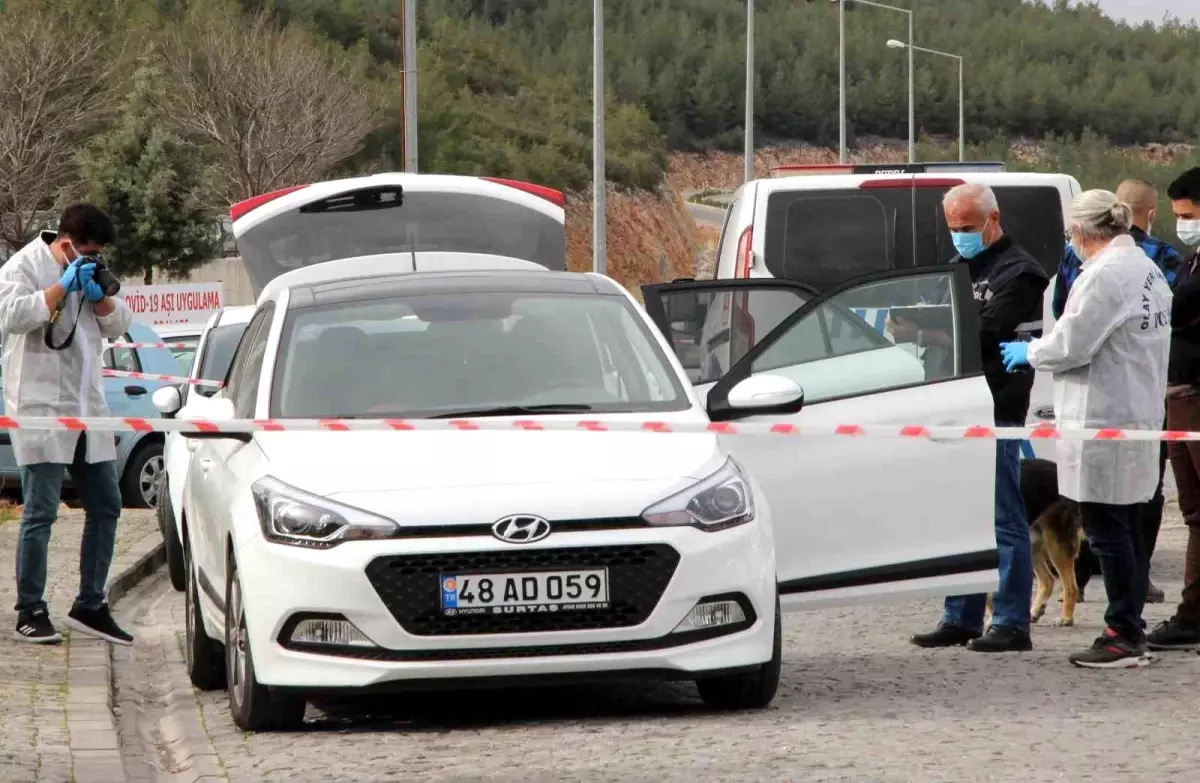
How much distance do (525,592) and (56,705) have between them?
7.20 feet

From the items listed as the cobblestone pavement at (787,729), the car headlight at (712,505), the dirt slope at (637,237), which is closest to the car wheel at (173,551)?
the cobblestone pavement at (787,729)

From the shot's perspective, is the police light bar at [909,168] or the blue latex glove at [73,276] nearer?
the blue latex glove at [73,276]

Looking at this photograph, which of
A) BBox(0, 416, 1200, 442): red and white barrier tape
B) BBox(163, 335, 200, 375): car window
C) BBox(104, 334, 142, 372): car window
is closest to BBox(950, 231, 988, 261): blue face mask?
BBox(0, 416, 1200, 442): red and white barrier tape

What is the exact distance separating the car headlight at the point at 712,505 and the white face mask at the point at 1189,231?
2.63 meters

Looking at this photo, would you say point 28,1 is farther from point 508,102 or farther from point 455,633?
point 455,633

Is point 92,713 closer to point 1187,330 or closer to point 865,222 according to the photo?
point 1187,330

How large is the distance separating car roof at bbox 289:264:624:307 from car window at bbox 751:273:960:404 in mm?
689

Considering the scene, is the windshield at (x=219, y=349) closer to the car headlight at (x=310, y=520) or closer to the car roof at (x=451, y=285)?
the car roof at (x=451, y=285)

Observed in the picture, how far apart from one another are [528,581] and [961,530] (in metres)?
1.97

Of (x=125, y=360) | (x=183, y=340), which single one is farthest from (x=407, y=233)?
(x=183, y=340)

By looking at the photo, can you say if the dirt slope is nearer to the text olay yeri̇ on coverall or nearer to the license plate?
the text olay yeri̇ on coverall

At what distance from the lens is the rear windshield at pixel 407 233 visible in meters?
A: 11.7

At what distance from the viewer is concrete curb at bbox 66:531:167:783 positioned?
6.66 meters

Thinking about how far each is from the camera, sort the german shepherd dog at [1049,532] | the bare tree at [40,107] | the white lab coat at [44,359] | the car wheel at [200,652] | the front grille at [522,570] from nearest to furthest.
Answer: the front grille at [522,570] → the car wheel at [200,652] → the white lab coat at [44,359] → the german shepherd dog at [1049,532] → the bare tree at [40,107]
